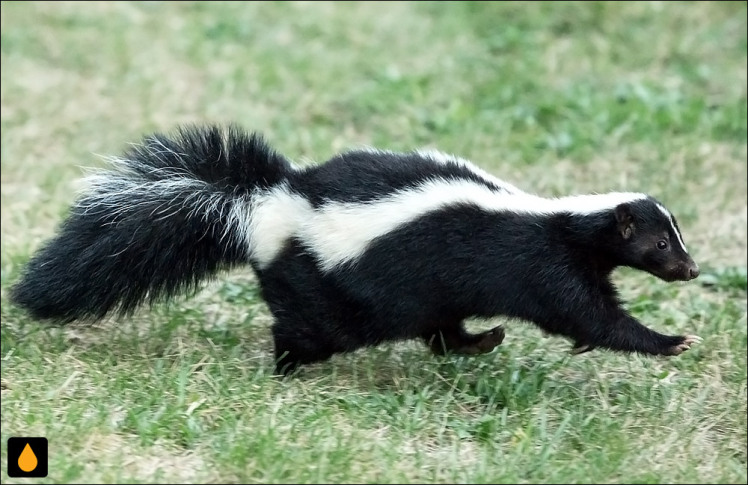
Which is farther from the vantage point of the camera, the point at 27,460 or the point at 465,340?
the point at 465,340

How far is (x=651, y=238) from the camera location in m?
5.11

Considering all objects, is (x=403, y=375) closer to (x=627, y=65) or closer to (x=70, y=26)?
(x=627, y=65)

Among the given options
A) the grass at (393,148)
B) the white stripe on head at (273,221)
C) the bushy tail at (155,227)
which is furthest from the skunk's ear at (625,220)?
the bushy tail at (155,227)

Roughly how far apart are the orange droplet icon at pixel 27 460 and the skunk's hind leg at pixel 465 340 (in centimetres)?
210

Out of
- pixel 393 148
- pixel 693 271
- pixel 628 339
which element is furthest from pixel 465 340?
pixel 393 148

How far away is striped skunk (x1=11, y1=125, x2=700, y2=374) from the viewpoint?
16.3 feet

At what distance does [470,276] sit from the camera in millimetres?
4957

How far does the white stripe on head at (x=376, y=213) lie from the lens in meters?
4.96

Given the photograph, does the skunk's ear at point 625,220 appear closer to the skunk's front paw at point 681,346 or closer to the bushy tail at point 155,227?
the skunk's front paw at point 681,346

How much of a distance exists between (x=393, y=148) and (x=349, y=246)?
3463 mm

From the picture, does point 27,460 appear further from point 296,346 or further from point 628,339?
point 628,339

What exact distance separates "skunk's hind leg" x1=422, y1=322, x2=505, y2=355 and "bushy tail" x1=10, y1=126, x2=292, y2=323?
1091 mm

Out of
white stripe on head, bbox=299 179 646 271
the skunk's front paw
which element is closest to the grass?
the skunk's front paw

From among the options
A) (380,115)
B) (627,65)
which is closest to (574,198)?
(380,115)
